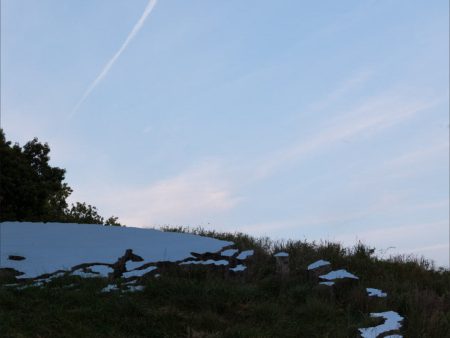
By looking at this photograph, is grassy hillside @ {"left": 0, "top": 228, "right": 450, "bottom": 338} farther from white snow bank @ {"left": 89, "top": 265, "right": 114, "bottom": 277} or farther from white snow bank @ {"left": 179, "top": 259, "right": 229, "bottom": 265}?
white snow bank @ {"left": 89, "top": 265, "right": 114, "bottom": 277}

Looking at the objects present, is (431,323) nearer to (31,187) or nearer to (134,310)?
(134,310)

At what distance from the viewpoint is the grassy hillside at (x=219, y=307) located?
25.8ft

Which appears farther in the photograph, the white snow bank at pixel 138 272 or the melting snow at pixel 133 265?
the melting snow at pixel 133 265

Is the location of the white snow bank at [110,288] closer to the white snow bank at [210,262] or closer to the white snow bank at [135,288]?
the white snow bank at [135,288]

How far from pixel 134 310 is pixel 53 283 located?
8.57 ft

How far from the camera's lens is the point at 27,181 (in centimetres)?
1872

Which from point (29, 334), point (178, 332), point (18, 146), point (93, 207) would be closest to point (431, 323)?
point (178, 332)

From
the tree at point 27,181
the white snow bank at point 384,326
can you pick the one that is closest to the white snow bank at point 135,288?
the white snow bank at point 384,326

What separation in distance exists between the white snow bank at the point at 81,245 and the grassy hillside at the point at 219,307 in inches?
65.6

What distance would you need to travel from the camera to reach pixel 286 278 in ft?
36.5

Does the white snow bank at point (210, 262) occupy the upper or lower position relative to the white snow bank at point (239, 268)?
upper

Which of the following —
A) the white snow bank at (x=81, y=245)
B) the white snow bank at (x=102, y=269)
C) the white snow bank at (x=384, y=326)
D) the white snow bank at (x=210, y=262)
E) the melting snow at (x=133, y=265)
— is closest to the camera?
the white snow bank at (x=384, y=326)

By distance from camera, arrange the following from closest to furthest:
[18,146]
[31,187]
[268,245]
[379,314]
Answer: [379,314], [268,245], [31,187], [18,146]

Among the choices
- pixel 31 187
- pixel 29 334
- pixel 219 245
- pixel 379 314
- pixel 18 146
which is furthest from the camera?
pixel 18 146
